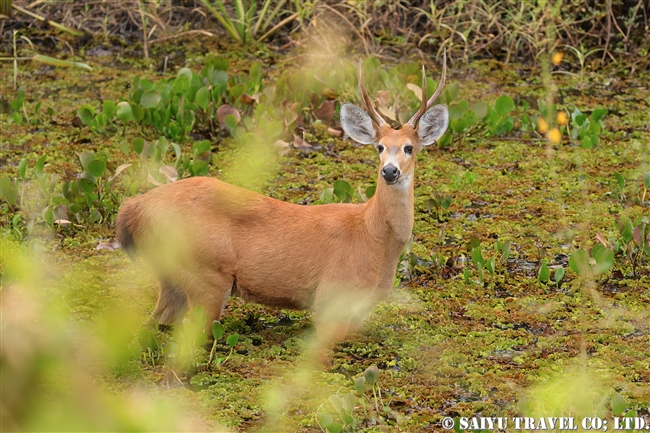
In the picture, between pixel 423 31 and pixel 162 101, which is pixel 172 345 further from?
pixel 423 31

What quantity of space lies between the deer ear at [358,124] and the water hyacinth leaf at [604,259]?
1.62 m

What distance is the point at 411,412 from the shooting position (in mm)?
4625

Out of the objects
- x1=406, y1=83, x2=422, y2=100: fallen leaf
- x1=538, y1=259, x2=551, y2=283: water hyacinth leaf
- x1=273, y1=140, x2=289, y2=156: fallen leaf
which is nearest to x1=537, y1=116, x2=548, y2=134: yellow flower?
x1=406, y1=83, x2=422, y2=100: fallen leaf

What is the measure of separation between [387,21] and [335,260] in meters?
6.15

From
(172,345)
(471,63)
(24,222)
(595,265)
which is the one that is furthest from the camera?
(471,63)

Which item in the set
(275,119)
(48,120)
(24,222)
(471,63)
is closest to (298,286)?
(24,222)

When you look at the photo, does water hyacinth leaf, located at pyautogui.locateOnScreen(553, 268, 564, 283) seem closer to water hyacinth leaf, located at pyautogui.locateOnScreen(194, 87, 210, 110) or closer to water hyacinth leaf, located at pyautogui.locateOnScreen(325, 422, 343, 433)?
water hyacinth leaf, located at pyautogui.locateOnScreen(325, 422, 343, 433)

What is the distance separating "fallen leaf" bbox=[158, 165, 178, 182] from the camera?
7.30 metres

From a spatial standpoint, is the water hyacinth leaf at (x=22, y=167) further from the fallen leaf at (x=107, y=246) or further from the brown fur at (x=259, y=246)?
the brown fur at (x=259, y=246)

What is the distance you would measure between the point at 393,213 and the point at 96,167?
270 centimetres

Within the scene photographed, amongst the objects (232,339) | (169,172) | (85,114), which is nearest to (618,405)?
(232,339)

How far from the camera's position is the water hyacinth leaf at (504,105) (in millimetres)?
8586

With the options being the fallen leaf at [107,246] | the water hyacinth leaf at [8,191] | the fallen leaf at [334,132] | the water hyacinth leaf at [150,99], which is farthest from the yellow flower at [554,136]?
the water hyacinth leaf at [8,191]

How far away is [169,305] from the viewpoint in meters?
5.46
